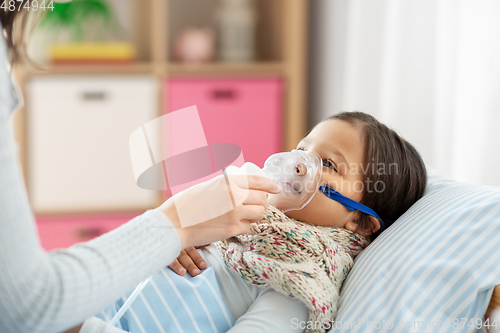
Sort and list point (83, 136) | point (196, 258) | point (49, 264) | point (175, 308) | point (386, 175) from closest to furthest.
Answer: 1. point (49, 264)
2. point (175, 308)
3. point (196, 258)
4. point (386, 175)
5. point (83, 136)

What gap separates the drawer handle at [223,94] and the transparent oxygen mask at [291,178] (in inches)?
56.2

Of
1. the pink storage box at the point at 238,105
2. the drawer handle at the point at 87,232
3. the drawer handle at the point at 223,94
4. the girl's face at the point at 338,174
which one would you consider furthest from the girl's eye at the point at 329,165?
the drawer handle at the point at 87,232

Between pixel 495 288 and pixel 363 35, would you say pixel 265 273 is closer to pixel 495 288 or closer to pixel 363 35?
pixel 495 288

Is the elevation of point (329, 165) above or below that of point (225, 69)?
below

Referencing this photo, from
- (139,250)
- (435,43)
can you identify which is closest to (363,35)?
(435,43)

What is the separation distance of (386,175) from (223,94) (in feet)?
4.72

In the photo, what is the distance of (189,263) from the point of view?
36.5 inches

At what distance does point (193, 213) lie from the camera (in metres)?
0.66

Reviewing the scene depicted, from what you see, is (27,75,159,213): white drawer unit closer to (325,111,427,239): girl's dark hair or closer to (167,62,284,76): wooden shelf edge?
(167,62,284,76): wooden shelf edge

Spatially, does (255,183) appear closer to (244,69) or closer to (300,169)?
(300,169)

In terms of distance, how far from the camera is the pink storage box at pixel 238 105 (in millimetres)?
2309

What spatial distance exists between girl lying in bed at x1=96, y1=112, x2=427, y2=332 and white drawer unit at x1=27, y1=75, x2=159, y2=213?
1.43m

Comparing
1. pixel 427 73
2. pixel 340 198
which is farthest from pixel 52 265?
pixel 427 73

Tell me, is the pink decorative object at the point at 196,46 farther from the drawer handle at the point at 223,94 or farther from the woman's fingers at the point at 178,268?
the woman's fingers at the point at 178,268
